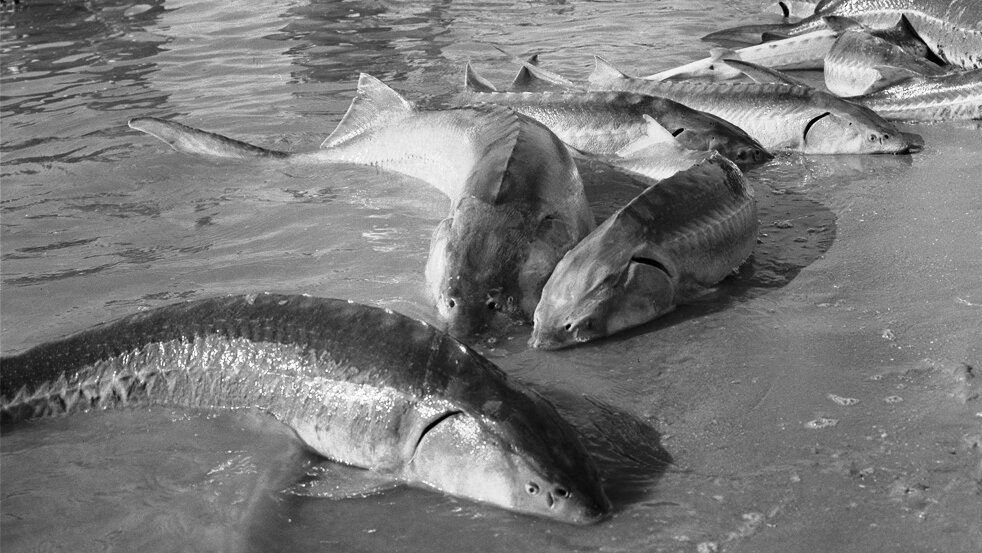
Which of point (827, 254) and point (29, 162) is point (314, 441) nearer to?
point (827, 254)

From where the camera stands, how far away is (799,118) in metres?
7.18

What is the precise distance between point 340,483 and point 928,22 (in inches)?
321

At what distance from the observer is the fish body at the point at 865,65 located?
8609 millimetres

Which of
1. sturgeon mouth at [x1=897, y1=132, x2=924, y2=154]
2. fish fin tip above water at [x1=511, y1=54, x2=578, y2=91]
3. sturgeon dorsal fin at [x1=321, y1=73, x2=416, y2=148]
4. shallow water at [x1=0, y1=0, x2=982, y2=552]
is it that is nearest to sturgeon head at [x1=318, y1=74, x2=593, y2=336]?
shallow water at [x1=0, y1=0, x2=982, y2=552]

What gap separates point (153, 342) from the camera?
13.1 feet

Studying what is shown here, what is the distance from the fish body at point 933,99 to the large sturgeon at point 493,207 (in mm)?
Answer: 3243

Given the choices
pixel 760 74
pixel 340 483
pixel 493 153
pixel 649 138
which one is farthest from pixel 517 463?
pixel 760 74

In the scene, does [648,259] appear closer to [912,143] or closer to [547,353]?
[547,353]

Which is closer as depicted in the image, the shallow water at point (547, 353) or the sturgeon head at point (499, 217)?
the shallow water at point (547, 353)

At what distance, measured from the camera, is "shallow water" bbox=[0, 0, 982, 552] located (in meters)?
3.32

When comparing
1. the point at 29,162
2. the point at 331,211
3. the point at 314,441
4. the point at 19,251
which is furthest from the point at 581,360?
the point at 29,162

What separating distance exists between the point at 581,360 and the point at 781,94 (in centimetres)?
376

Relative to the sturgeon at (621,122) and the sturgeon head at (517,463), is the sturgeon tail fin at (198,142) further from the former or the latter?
the sturgeon head at (517,463)

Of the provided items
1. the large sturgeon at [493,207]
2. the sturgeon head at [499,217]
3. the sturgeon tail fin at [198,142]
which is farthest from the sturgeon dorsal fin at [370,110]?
the sturgeon head at [499,217]
